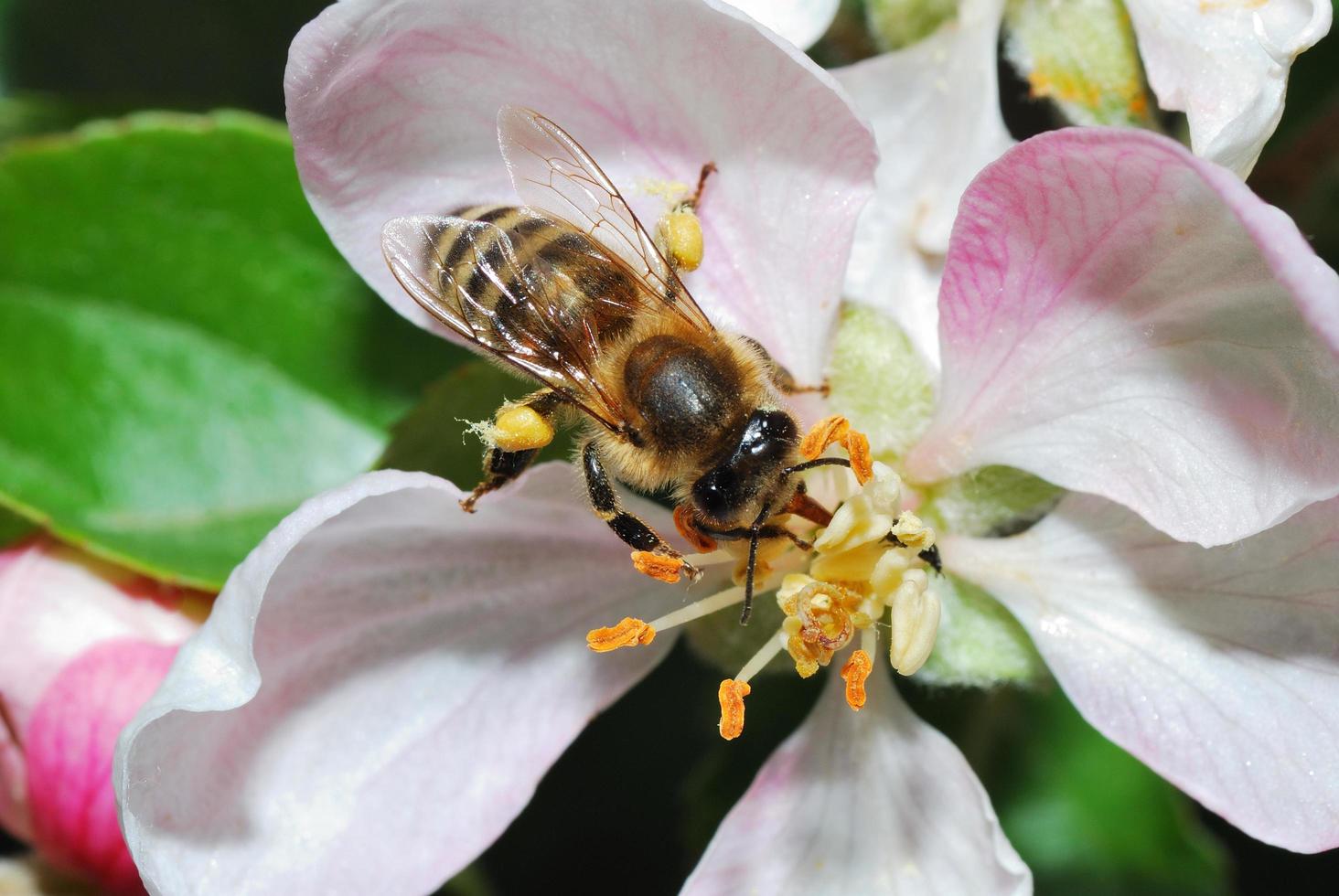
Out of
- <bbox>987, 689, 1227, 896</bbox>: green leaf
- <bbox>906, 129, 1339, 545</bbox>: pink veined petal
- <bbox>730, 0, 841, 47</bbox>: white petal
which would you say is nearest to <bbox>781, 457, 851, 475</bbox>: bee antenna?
<bbox>906, 129, 1339, 545</bbox>: pink veined petal

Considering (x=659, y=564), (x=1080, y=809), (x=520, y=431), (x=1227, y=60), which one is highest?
(x=1227, y=60)

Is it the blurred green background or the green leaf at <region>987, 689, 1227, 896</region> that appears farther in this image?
the green leaf at <region>987, 689, 1227, 896</region>

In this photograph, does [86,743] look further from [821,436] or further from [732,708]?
[821,436]

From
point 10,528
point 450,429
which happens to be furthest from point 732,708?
point 10,528

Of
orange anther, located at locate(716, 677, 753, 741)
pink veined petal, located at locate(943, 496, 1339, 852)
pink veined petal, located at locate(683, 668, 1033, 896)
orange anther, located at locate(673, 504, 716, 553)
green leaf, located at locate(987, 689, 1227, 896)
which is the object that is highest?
orange anther, located at locate(673, 504, 716, 553)

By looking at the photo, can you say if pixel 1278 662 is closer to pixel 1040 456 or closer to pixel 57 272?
pixel 1040 456

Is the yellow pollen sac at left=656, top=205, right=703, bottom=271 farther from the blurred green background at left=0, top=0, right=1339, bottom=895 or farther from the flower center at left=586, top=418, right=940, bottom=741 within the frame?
the blurred green background at left=0, top=0, right=1339, bottom=895
